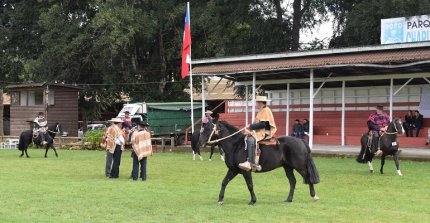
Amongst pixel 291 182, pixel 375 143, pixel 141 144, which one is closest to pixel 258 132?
pixel 291 182

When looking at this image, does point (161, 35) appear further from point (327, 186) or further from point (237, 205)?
point (237, 205)

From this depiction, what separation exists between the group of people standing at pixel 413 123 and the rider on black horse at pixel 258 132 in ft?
58.8

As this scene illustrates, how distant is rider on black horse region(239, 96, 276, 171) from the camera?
1154 centimetres

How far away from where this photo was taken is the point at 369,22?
1272 inches

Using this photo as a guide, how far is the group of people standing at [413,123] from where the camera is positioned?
27906mm

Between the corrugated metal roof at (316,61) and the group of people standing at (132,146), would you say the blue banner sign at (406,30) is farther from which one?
the group of people standing at (132,146)

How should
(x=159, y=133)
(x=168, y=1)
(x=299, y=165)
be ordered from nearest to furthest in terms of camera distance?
(x=299, y=165)
(x=159, y=133)
(x=168, y=1)

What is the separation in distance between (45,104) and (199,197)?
28.8 meters

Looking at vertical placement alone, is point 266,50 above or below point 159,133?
above

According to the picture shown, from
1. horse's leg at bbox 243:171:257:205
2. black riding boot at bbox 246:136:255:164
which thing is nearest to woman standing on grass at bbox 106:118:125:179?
horse's leg at bbox 243:171:257:205

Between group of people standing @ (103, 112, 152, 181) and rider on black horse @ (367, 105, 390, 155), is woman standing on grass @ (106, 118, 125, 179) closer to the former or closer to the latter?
group of people standing @ (103, 112, 152, 181)

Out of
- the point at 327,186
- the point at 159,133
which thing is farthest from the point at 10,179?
the point at 159,133

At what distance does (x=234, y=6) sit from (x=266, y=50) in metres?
3.53

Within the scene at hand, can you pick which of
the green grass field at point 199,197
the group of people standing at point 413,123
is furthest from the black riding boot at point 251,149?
the group of people standing at point 413,123
